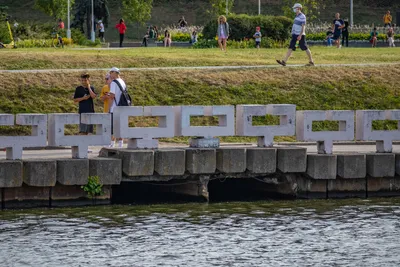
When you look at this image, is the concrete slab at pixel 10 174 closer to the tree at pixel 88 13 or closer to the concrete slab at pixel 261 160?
the concrete slab at pixel 261 160

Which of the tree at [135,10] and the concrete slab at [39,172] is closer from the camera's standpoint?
the concrete slab at [39,172]

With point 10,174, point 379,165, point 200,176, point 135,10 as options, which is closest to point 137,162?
point 200,176

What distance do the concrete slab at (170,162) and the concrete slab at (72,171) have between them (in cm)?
139

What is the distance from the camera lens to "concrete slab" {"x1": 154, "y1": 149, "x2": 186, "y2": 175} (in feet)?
76.4

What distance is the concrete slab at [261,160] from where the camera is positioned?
23.9 meters

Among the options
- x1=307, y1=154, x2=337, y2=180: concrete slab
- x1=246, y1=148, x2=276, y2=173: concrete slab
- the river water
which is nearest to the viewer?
the river water

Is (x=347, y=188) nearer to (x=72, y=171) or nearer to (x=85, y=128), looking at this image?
(x=85, y=128)

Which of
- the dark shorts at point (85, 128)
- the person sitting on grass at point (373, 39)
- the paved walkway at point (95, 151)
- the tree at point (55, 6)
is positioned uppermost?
the tree at point (55, 6)

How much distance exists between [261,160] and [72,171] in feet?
12.3

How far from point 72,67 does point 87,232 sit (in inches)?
563

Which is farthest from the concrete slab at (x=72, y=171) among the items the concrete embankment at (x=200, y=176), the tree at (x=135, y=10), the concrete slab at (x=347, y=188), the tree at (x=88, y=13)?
the tree at (x=88, y=13)

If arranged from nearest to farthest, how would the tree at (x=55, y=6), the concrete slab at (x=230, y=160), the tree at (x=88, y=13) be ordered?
the concrete slab at (x=230, y=160)
the tree at (x=55, y=6)
the tree at (x=88, y=13)

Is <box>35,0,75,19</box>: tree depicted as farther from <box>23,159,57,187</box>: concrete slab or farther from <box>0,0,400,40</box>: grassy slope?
<box>23,159,57,187</box>: concrete slab

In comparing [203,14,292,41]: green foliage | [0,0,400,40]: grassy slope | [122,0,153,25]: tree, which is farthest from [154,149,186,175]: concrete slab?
[0,0,400,40]: grassy slope
